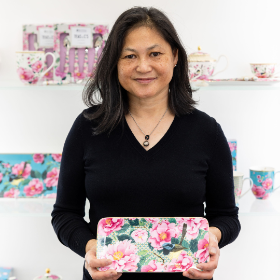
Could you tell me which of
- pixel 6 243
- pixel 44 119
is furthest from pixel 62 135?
pixel 6 243

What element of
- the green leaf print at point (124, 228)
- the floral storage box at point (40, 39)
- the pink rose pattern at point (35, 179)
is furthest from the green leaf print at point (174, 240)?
the floral storage box at point (40, 39)

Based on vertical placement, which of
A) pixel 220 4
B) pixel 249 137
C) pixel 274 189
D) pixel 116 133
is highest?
pixel 220 4

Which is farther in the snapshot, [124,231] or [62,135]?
[62,135]

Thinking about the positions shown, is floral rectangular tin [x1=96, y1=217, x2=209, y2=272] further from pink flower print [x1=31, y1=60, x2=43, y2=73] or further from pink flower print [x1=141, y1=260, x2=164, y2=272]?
pink flower print [x1=31, y1=60, x2=43, y2=73]

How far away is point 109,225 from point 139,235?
7 cm

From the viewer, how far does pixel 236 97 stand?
1648 millimetres

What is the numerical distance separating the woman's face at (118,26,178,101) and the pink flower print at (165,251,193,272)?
0.39 meters

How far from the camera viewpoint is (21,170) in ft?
5.15

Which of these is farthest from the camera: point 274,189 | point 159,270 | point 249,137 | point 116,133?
point 249,137

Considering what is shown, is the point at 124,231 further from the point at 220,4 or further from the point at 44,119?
the point at 220,4

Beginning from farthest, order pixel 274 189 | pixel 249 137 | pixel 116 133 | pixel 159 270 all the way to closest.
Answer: pixel 249 137, pixel 274 189, pixel 116 133, pixel 159 270

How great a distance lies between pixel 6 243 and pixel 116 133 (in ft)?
2.98

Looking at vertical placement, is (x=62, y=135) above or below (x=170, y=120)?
below

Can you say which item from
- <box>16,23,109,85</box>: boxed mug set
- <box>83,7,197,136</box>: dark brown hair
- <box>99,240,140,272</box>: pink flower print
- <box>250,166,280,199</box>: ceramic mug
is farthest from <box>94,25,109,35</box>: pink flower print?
<box>99,240,140,272</box>: pink flower print
